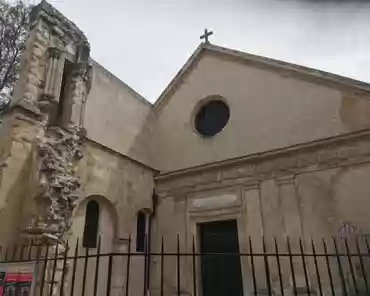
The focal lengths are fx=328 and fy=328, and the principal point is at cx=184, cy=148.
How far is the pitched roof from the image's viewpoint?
7.58 m

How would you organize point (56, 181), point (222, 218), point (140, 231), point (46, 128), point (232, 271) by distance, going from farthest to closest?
point (140, 231) → point (222, 218) → point (232, 271) → point (46, 128) → point (56, 181)

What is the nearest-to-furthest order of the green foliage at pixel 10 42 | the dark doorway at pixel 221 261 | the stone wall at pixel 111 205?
the stone wall at pixel 111 205 → the dark doorway at pixel 221 261 → the green foliage at pixel 10 42

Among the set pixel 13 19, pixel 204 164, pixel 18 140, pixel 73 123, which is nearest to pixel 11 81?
pixel 13 19

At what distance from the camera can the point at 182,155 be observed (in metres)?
9.59

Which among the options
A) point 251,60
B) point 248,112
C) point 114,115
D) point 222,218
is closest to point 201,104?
point 248,112

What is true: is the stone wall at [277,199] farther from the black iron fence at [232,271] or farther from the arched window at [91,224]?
the arched window at [91,224]

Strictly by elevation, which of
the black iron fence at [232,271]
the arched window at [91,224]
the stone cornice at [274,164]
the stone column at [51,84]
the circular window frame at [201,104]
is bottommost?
the black iron fence at [232,271]

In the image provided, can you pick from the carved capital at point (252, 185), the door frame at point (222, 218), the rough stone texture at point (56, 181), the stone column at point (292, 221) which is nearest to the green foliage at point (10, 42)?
the rough stone texture at point (56, 181)

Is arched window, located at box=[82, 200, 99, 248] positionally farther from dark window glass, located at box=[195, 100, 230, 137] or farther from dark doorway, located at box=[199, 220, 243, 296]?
dark window glass, located at box=[195, 100, 230, 137]

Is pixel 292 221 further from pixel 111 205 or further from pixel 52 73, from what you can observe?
pixel 52 73

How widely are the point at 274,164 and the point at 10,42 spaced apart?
779 centimetres

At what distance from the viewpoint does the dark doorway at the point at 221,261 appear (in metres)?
7.62

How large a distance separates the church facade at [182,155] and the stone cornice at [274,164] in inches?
1.1

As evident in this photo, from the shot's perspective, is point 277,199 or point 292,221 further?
point 277,199
